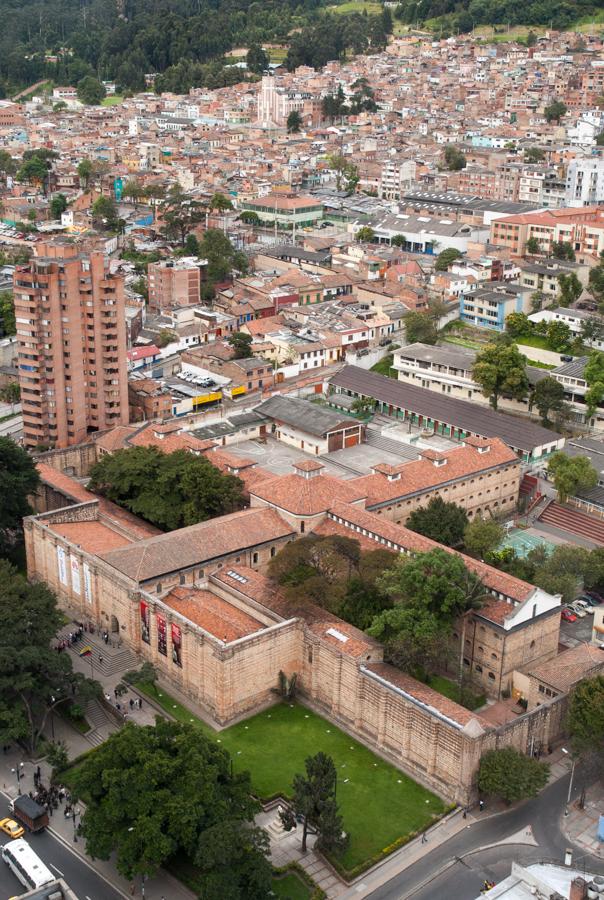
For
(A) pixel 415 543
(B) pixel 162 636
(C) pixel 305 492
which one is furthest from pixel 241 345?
(B) pixel 162 636

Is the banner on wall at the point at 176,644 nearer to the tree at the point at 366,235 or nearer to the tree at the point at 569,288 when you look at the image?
the tree at the point at 569,288

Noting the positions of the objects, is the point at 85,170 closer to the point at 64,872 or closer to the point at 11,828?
the point at 11,828

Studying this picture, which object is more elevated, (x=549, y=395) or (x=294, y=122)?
(x=294, y=122)

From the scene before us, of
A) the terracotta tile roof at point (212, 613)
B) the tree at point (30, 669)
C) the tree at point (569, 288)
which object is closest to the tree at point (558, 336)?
the tree at point (569, 288)

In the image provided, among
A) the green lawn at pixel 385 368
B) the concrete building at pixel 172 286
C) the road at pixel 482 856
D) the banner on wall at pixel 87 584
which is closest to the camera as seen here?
the road at pixel 482 856

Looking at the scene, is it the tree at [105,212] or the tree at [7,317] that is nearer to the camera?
the tree at [7,317]

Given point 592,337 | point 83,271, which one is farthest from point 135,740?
point 592,337
